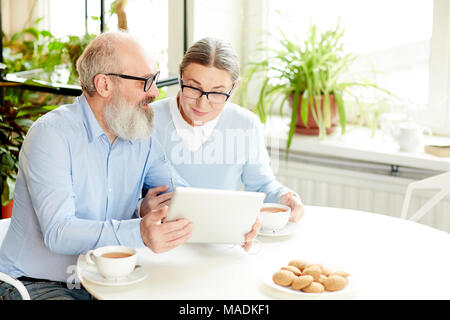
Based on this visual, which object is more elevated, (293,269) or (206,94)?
(206,94)

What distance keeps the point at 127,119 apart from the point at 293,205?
546 mm

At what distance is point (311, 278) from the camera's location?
1477 mm

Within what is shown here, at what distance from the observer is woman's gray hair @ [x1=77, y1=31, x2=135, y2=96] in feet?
6.18

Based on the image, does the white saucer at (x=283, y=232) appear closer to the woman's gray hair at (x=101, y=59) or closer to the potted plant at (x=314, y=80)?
the woman's gray hair at (x=101, y=59)

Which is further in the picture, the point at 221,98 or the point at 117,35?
the point at 221,98

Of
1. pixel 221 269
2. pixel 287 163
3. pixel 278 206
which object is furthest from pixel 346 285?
pixel 287 163

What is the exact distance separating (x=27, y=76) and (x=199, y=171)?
1369 mm

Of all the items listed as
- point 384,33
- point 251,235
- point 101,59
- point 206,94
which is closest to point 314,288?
point 251,235

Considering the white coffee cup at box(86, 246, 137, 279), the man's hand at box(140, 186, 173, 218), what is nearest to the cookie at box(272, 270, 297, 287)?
the white coffee cup at box(86, 246, 137, 279)

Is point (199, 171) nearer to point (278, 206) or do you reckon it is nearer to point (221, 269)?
point (278, 206)

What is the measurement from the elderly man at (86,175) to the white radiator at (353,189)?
131cm

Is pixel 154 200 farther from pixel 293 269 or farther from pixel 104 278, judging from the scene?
pixel 293 269

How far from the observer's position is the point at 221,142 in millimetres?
2195

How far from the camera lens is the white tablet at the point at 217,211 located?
152cm
